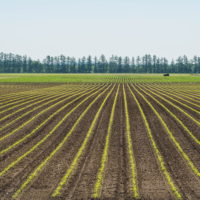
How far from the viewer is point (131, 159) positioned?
967cm

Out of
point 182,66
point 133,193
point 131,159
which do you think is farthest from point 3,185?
point 182,66

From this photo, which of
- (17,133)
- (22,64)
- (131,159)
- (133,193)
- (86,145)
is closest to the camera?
(133,193)

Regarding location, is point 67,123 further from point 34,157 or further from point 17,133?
point 34,157

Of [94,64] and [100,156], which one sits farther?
[94,64]

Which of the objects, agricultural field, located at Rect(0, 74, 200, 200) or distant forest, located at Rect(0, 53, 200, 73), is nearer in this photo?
agricultural field, located at Rect(0, 74, 200, 200)

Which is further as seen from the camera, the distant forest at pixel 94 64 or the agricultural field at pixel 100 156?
the distant forest at pixel 94 64

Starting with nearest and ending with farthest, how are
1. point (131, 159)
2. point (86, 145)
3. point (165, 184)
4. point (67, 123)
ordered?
point (165, 184) < point (131, 159) < point (86, 145) < point (67, 123)

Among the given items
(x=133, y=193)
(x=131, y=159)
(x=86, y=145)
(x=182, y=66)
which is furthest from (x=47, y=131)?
(x=182, y=66)

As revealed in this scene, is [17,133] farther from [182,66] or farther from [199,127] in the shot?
[182,66]

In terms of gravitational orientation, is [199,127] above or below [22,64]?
below

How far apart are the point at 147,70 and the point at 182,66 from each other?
22.1 m

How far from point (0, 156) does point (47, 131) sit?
3825mm

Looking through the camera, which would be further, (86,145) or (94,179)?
(86,145)

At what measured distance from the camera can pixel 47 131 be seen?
13.8 meters
